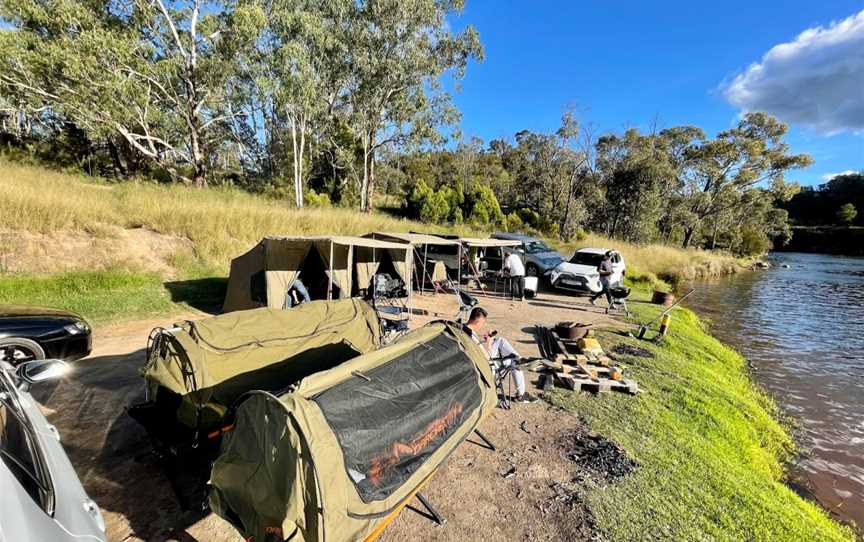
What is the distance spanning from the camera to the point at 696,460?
4098 millimetres

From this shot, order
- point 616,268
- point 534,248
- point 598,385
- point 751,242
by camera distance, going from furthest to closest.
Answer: point 751,242 → point 534,248 → point 616,268 → point 598,385

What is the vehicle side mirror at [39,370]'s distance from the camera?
2.28m

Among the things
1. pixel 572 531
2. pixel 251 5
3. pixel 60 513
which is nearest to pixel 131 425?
pixel 60 513

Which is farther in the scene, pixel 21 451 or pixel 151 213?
pixel 151 213

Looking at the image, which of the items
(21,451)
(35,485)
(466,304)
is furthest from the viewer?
(466,304)

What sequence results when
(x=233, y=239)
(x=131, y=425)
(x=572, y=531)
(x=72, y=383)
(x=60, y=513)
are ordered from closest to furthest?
(x=60, y=513) < (x=572, y=531) < (x=131, y=425) < (x=72, y=383) < (x=233, y=239)

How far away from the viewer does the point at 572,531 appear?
2916 mm

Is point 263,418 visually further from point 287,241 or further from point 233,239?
point 233,239

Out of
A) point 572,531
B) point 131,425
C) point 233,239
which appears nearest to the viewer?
point 572,531

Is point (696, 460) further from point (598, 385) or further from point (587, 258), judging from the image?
point (587, 258)

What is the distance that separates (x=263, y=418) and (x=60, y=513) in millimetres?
820

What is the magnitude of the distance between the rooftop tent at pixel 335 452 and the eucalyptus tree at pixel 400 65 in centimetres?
2107

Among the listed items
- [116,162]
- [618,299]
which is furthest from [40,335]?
[116,162]

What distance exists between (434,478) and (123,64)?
2119 cm
